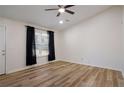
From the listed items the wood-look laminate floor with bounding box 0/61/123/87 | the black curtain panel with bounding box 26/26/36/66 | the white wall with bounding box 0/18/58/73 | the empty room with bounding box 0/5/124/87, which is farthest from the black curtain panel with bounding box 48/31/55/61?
the wood-look laminate floor with bounding box 0/61/123/87

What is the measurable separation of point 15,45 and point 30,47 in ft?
2.85

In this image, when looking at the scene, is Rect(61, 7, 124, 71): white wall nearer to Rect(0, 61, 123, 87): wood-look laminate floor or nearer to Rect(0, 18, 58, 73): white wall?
Rect(0, 61, 123, 87): wood-look laminate floor

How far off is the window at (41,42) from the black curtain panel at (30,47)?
0.49 meters

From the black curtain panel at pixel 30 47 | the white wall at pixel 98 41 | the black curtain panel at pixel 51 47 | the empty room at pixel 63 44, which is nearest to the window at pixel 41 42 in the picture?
the empty room at pixel 63 44

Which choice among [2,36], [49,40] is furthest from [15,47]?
[49,40]

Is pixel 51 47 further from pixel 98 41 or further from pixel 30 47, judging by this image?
pixel 98 41

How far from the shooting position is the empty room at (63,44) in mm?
4390

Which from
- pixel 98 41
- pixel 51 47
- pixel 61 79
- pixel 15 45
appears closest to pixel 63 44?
pixel 51 47

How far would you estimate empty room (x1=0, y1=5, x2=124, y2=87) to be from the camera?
4.39 m

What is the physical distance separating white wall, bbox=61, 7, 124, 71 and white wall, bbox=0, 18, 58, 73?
329 cm

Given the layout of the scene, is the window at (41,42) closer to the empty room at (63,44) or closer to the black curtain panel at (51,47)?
the empty room at (63,44)

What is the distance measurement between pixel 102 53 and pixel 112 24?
1526 mm
